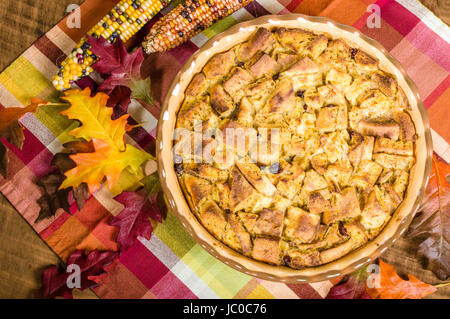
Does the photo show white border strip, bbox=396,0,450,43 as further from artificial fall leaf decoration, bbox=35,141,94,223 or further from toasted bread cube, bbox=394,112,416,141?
artificial fall leaf decoration, bbox=35,141,94,223

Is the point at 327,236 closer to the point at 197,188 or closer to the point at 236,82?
the point at 197,188

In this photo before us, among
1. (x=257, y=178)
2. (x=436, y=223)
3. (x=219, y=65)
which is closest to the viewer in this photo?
(x=257, y=178)

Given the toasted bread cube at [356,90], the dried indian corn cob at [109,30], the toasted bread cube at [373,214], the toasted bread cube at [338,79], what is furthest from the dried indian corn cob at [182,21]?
the toasted bread cube at [373,214]

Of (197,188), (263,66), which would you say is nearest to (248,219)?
(197,188)

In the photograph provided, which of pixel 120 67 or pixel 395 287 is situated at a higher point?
pixel 120 67

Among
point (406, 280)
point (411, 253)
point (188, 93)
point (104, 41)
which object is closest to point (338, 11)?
point (188, 93)

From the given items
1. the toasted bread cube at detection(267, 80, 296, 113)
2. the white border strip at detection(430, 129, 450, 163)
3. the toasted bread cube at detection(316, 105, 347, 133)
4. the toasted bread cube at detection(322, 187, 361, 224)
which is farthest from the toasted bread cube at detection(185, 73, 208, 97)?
the white border strip at detection(430, 129, 450, 163)

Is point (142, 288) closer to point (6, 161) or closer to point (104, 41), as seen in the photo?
point (6, 161)

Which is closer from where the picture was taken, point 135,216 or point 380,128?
point 380,128
